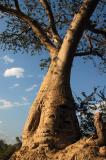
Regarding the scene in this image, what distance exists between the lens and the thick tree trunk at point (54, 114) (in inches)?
357

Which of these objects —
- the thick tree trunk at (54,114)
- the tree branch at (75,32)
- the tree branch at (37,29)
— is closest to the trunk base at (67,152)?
the thick tree trunk at (54,114)

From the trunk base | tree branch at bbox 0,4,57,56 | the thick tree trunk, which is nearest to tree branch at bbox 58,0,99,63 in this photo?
the thick tree trunk

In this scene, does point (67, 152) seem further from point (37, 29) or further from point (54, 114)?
point (37, 29)

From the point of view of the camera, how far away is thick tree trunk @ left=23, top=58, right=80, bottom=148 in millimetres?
9078

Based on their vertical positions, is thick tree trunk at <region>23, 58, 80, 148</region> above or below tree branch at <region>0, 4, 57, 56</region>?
below

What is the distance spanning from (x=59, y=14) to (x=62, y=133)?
671 cm

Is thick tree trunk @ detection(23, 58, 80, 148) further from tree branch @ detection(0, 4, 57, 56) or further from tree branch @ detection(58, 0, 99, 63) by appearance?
tree branch @ detection(0, 4, 57, 56)

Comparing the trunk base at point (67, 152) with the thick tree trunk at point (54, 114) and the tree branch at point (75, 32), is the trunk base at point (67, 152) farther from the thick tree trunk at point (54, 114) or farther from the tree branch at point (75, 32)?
the tree branch at point (75, 32)

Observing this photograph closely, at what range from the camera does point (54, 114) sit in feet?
30.8

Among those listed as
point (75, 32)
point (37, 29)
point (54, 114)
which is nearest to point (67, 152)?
point (54, 114)

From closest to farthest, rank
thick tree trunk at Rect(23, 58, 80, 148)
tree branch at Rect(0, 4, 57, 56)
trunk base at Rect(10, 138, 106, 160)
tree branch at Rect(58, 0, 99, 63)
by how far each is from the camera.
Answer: trunk base at Rect(10, 138, 106, 160)
thick tree trunk at Rect(23, 58, 80, 148)
tree branch at Rect(58, 0, 99, 63)
tree branch at Rect(0, 4, 57, 56)

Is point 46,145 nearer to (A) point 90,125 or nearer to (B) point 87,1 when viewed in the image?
(B) point 87,1

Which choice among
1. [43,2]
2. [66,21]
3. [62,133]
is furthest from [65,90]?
[66,21]

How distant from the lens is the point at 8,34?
15.4 m
